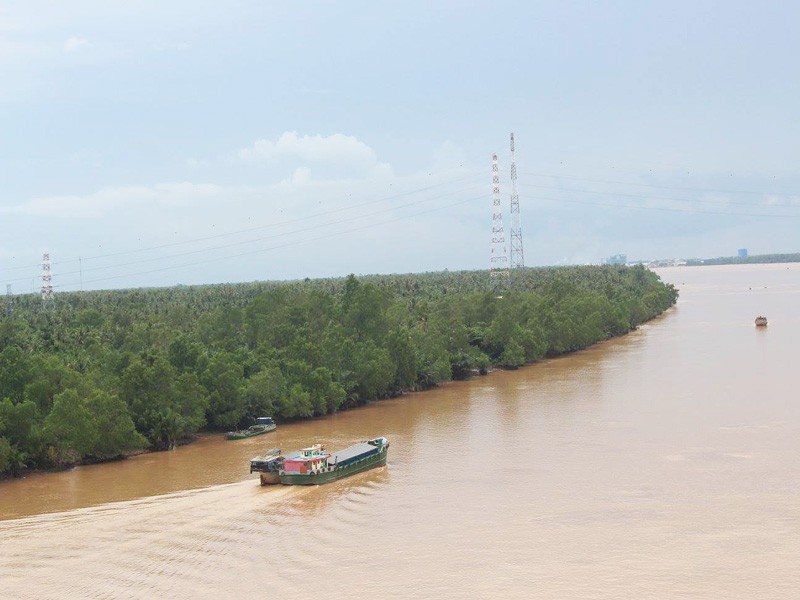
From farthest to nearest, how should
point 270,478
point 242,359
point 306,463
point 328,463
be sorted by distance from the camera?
point 242,359, point 328,463, point 306,463, point 270,478

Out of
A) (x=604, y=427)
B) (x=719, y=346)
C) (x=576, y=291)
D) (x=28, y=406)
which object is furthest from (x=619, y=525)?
(x=576, y=291)

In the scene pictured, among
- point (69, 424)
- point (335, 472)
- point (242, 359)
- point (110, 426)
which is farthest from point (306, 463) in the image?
point (242, 359)

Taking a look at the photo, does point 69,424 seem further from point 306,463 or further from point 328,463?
point 328,463

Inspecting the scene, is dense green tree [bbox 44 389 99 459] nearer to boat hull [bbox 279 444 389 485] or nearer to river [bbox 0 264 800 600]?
river [bbox 0 264 800 600]

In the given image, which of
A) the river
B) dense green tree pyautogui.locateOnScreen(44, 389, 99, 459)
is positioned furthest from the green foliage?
the river

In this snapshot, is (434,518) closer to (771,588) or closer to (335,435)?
(771,588)

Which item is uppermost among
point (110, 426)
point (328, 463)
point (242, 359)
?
point (242, 359)

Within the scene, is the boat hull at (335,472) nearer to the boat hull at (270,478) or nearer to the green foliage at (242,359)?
the boat hull at (270,478)
